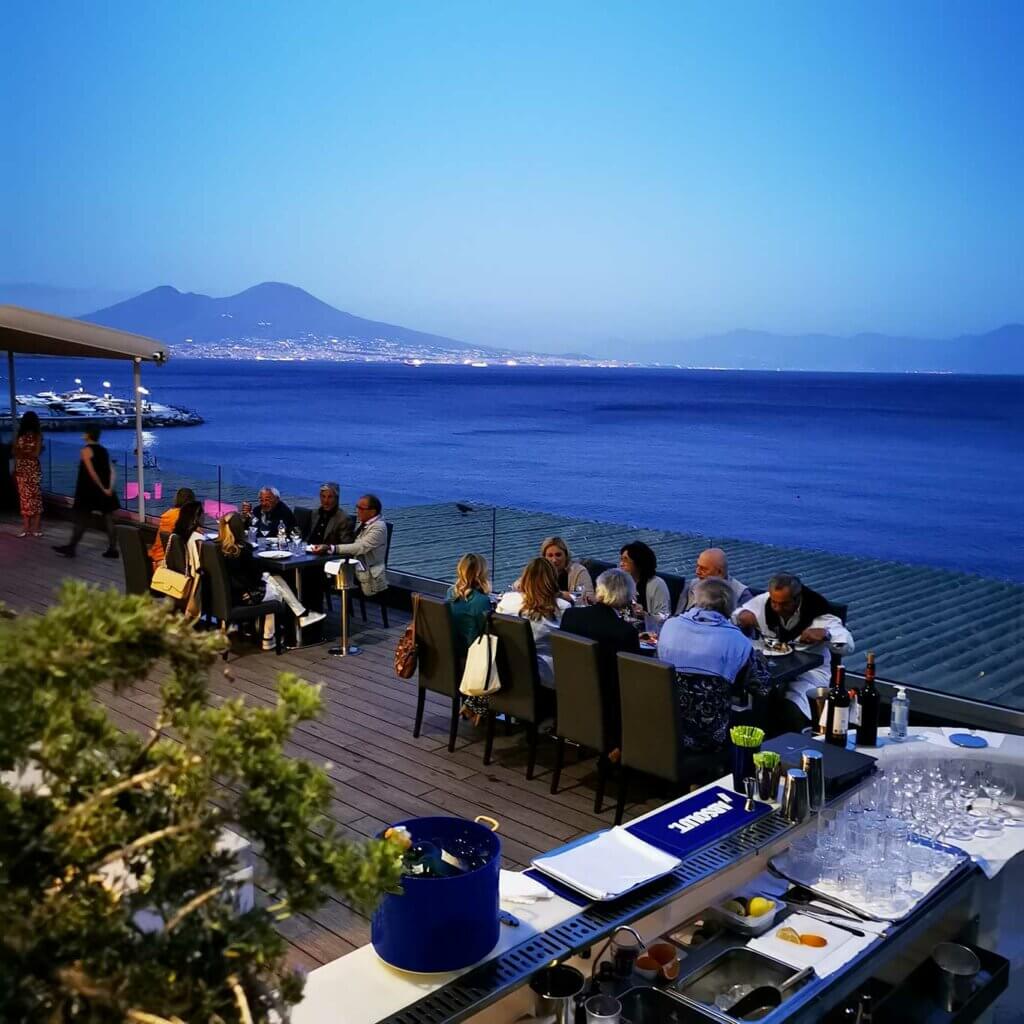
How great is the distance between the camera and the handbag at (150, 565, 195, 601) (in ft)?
24.5

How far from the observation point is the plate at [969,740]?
403 cm

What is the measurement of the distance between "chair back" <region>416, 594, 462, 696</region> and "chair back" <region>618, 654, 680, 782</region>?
4.09ft

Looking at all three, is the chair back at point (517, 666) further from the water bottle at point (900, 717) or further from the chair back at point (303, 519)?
the chair back at point (303, 519)

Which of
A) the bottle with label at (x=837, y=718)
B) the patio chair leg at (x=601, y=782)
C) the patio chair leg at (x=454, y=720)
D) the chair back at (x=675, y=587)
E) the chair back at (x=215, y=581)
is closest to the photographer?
the bottle with label at (x=837, y=718)

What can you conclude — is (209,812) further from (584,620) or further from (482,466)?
(482,466)

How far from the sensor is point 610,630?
5.26m

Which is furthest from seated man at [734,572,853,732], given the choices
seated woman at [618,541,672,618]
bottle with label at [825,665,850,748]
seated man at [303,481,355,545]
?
seated man at [303,481,355,545]

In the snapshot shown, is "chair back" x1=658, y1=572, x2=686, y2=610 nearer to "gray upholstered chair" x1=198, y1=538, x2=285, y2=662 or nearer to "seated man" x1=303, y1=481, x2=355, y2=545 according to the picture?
"seated man" x1=303, y1=481, x2=355, y2=545

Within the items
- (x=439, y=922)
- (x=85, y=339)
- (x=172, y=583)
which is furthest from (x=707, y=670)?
(x=85, y=339)

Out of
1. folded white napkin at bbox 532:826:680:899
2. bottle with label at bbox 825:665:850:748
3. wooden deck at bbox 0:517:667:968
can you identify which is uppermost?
bottle with label at bbox 825:665:850:748

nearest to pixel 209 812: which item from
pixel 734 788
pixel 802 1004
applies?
pixel 802 1004

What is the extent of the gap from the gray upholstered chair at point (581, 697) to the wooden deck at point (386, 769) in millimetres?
356

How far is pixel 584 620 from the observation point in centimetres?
534

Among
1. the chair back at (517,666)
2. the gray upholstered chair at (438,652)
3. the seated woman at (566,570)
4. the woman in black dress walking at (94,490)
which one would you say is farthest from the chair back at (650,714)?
the woman in black dress walking at (94,490)
